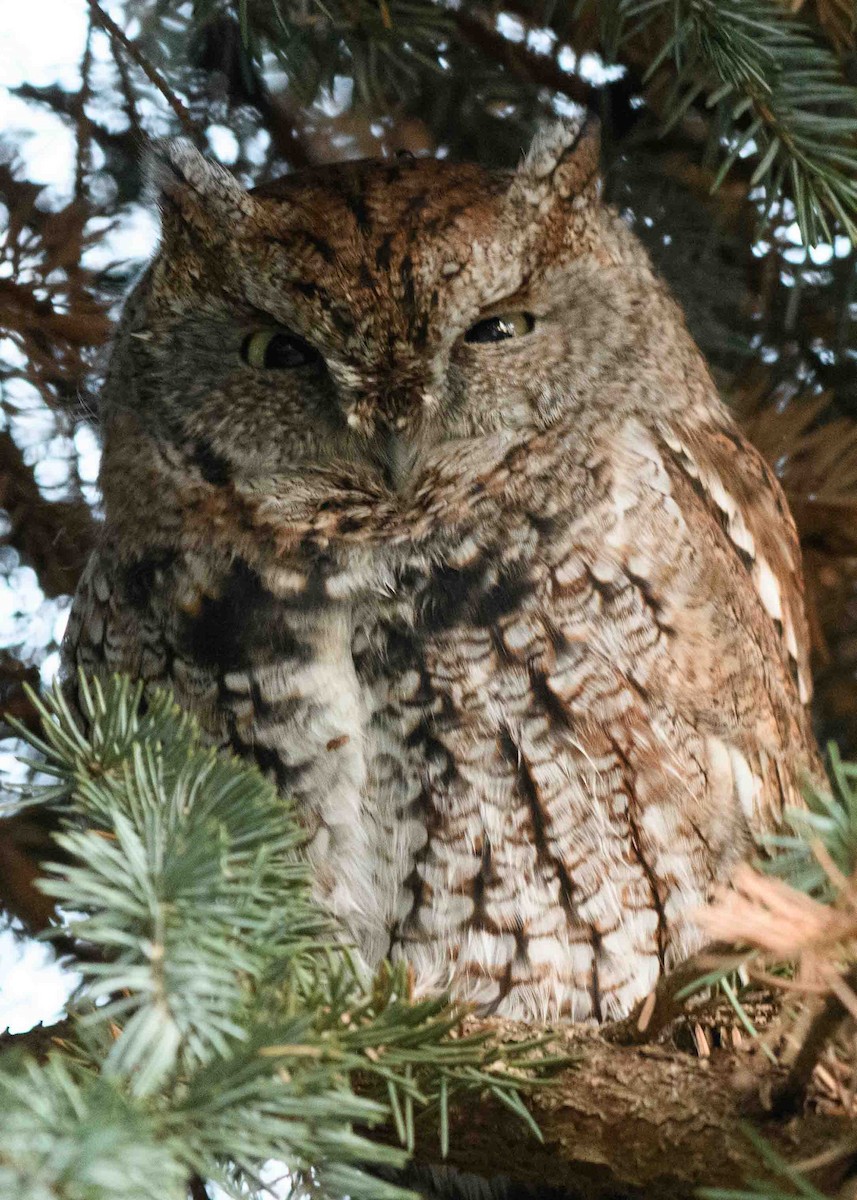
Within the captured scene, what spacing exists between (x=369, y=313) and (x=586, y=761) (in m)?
0.61

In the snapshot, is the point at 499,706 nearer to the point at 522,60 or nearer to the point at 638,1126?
the point at 638,1126

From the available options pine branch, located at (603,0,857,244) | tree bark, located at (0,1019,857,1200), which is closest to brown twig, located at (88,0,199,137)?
pine branch, located at (603,0,857,244)

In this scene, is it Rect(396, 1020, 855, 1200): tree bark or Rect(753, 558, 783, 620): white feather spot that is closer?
Rect(396, 1020, 855, 1200): tree bark

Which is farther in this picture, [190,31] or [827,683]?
[827,683]

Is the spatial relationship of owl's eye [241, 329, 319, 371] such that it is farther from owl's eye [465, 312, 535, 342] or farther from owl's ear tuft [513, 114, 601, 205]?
owl's ear tuft [513, 114, 601, 205]

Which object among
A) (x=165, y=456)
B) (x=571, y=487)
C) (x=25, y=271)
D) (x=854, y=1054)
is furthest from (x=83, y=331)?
(x=854, y=1054)

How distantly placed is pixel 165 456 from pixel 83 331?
0.32m

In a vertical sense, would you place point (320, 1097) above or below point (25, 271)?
below

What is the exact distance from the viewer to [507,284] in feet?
5.57

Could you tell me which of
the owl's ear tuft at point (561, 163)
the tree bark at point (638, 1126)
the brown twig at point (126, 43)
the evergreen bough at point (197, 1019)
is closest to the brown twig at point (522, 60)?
the owl's ear tuft at point (561, 163)

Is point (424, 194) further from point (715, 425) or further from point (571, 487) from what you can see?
point (715, 425)

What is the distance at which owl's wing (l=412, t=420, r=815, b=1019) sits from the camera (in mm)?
1548

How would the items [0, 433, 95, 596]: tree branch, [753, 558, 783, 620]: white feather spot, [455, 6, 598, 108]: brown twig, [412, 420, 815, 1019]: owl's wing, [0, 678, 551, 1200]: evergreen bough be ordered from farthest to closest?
[455, 6, 598, 108]: brown twig
[0, 433, 95, 596]: tree branch
[753, 558, 783, 620]: white feather spot
[412, 420, 815, 1019]: owl's wing
[0, 678, 551, 1200]: evergreen bough

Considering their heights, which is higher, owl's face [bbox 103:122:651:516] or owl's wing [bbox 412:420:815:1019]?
owl's face [bbox 103:122:651:516]
